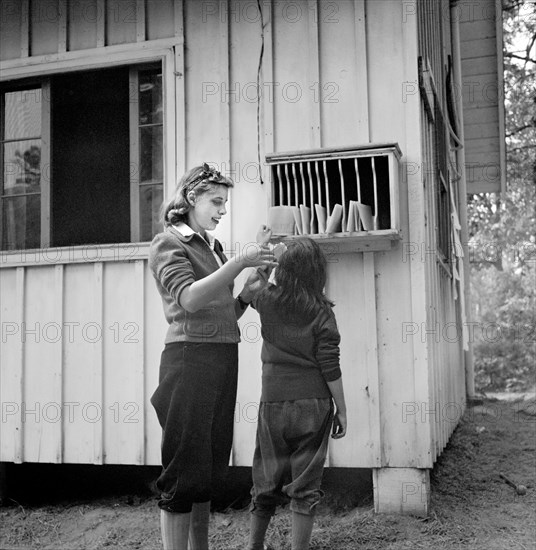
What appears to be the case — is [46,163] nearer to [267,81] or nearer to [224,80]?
[224,80]

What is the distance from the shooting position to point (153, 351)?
13.2 feet

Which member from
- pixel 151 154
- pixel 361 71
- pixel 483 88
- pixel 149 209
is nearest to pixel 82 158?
pixel 151 154

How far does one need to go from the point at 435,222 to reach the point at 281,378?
186cm

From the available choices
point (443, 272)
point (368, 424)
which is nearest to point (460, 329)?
point (443, 272)

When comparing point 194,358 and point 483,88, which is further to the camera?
point 483,88

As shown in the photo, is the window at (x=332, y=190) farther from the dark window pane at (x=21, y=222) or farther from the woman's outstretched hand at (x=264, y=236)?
the dark window pane at (x=21, y=222)

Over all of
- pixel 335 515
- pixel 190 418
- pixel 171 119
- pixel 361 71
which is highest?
pixel 361 71

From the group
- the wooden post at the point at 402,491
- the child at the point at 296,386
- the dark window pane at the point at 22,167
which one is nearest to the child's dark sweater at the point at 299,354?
the child at the point at 296,386

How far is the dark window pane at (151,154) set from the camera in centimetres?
430

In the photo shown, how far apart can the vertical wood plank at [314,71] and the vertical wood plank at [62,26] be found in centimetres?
155

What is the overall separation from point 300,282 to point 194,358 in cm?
62

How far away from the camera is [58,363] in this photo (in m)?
4.17

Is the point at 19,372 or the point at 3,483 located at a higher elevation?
the point at 19,372

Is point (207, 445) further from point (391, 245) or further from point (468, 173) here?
point (468, 173)
